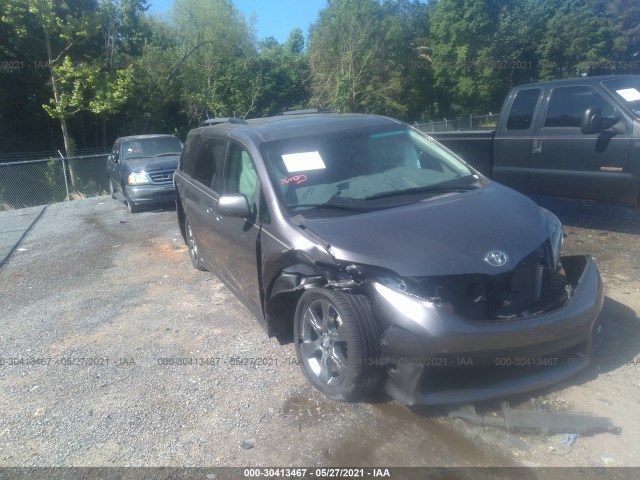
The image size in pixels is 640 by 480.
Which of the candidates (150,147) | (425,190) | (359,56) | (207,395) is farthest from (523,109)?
(359,56)

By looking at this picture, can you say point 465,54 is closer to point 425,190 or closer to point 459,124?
point 459,124

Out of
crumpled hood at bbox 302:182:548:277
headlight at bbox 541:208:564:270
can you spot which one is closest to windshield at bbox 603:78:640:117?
headlight at bbox 541:208:564:270

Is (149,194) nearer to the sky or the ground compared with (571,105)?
nearer to the ground

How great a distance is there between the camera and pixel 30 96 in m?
25.5

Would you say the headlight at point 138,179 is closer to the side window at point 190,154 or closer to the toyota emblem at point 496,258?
the side window at point 190,154

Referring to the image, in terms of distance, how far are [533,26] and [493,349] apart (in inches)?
1700

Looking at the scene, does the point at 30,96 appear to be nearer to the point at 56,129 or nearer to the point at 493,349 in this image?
the point at 56,129

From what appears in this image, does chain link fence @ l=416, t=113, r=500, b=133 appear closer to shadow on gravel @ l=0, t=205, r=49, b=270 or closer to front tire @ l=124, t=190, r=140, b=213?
front tire @ l=124, t=190, r=140, b=213

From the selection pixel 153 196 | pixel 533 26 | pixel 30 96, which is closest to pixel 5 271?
pixel 153 196

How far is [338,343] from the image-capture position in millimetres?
3541

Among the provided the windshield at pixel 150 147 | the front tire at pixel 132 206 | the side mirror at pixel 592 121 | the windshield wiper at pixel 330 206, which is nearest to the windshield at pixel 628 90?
the side mirror at pixel 592 121

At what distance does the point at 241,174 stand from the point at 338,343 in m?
1.98

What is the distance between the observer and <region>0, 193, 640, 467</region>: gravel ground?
10.6 ft

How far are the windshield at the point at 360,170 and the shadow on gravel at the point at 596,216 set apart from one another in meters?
3.65
